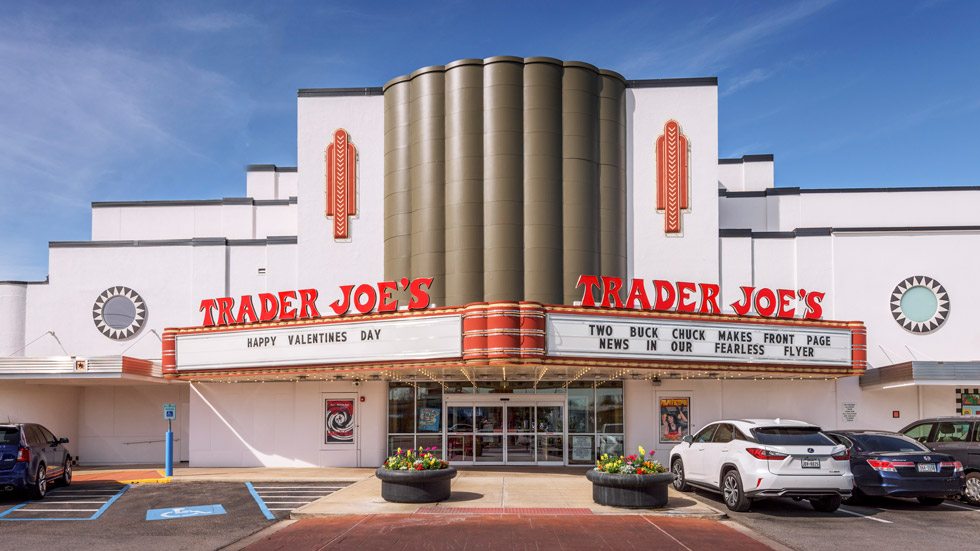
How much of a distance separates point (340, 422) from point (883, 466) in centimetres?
1570

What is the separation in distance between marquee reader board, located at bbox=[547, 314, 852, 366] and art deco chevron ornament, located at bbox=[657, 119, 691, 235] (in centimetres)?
478

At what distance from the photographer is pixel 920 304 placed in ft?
82.7

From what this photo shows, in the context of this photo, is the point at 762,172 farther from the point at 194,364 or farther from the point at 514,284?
the point at 194,364

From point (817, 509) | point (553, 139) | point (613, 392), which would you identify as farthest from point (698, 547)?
point (553, 139)

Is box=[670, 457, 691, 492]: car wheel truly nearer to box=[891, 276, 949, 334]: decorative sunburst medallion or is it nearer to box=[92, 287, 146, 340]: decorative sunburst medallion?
box=[891, 276, 949, 334]: decorative sunburst medallion

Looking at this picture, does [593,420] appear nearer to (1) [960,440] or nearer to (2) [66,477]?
(1) [960,440]

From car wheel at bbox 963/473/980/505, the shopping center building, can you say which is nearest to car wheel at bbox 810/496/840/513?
car wheel at bbox 963/473/980/505

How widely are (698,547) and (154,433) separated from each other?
2153 centimetres

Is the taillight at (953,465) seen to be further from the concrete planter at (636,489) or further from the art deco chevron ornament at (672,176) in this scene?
the art deco chevron ornament at (672,176)

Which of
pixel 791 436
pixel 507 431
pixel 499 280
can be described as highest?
pixel 499 280

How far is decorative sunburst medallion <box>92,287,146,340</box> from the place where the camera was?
88.6 feet

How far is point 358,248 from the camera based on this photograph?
2627cm

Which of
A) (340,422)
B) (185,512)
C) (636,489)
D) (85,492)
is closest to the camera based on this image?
(636,489)

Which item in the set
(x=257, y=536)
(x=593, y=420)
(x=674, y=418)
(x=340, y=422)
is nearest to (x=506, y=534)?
(x=257, y=536)
